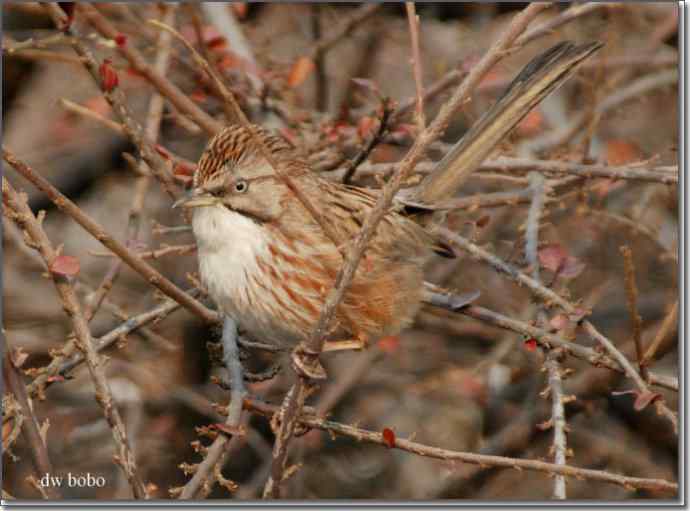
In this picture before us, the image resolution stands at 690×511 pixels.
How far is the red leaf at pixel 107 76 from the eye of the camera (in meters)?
3.30

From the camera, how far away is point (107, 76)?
10.8ft

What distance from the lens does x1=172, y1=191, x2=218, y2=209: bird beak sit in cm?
311

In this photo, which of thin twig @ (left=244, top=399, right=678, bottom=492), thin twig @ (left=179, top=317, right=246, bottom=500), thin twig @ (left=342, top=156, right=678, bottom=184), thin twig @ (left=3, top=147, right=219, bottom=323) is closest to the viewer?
thin twig @ (left=3, top=147, right=219, bottom=323)

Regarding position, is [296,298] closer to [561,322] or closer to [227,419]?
[227,419]

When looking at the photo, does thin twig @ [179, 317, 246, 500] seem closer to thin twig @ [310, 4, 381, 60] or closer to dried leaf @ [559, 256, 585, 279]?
dried leaf @ [559, 256, 585, 279]

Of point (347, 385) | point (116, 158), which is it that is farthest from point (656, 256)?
point (116, 158)

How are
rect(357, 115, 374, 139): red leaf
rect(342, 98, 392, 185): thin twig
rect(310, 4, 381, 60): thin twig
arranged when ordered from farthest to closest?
1. rect(310, 4, 381, 60): thin twig
2. rect(357, 115, 374, 139): red leaf
3. rect(342, 98, 392, 185): thin twig

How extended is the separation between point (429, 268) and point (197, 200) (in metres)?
2.09

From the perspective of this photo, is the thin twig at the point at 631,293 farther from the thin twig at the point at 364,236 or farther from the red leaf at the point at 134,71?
the red leaf at the point at 134,71

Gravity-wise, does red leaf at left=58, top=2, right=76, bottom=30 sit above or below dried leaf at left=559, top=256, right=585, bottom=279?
above

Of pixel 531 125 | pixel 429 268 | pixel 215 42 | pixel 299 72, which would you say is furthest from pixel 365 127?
pixel 429 268

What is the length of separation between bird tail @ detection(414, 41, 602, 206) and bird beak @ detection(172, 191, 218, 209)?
29.2 inches

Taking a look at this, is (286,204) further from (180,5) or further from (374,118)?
(180,5)

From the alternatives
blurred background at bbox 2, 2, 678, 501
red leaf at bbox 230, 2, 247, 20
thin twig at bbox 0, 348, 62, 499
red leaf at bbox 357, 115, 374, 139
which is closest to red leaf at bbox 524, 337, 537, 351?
blurred background at bbox 2, 2, 678, 501
